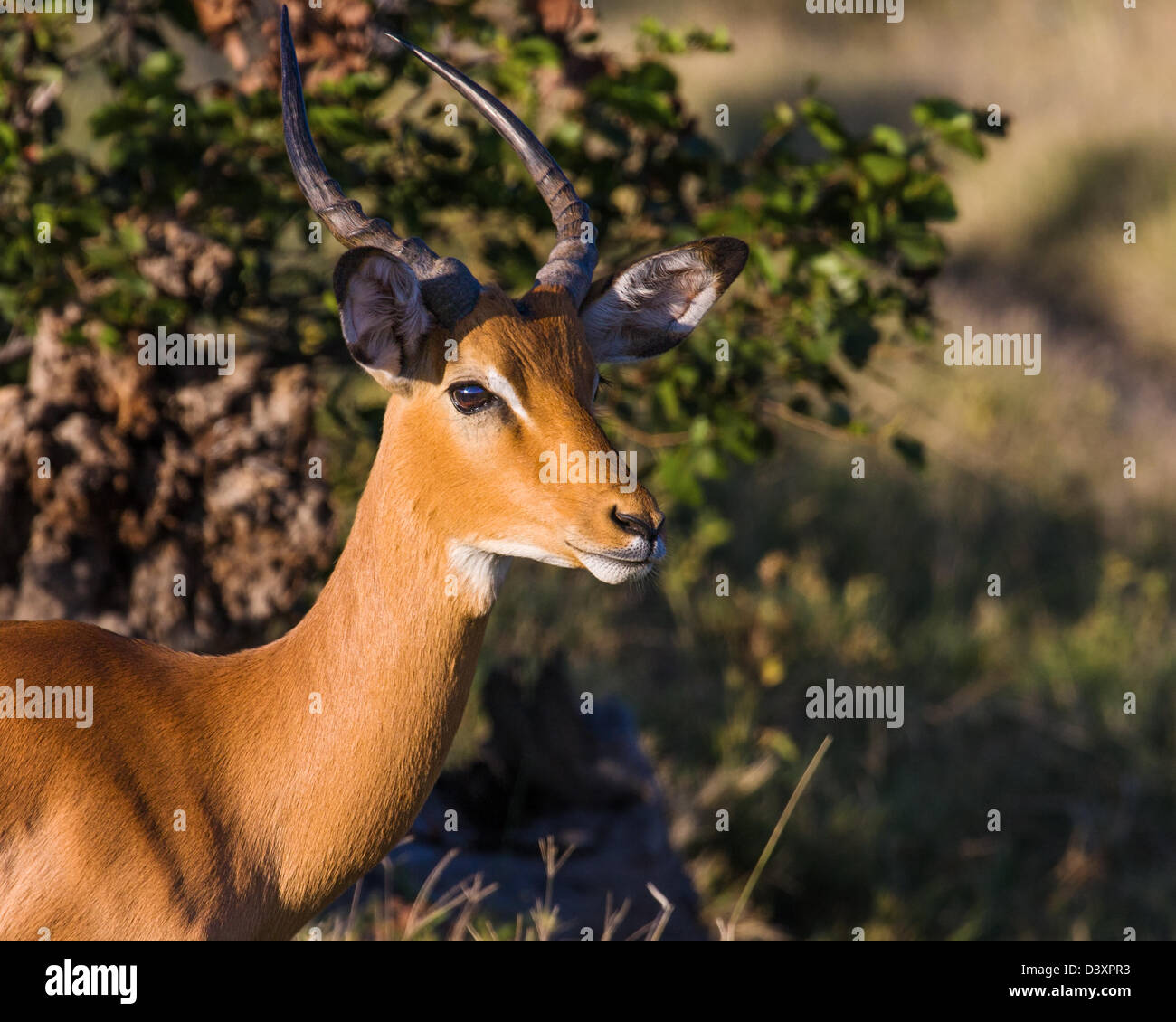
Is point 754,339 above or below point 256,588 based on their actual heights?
above

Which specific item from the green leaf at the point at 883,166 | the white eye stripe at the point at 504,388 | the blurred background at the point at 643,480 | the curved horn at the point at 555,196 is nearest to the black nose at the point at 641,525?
the white eye stripe at the point at 504,388

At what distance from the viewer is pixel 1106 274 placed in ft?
54.5

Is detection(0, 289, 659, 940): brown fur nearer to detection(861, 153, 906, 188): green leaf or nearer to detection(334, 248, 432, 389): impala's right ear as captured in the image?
detection(334, 248, 432, 389): impala's right ear

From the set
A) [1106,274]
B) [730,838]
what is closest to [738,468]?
[730,838]

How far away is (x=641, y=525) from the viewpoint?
3.37 meters

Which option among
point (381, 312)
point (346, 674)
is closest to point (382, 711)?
point (346, 674)

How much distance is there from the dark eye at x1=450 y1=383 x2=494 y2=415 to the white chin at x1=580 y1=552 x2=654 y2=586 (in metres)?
0.46

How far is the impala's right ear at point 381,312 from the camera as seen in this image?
339 centimetres

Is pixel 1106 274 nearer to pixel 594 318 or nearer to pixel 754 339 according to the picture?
pixel 754 339

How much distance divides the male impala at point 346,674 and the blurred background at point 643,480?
1376mm

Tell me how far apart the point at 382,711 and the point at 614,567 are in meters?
0.75

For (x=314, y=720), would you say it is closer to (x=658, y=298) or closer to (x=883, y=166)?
(x=658, y=298)

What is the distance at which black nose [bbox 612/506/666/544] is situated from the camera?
3.36 metres

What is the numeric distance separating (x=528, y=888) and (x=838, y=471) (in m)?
7.01
